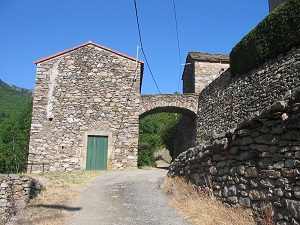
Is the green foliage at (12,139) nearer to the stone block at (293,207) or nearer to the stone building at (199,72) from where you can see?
the stone building at (199,72)

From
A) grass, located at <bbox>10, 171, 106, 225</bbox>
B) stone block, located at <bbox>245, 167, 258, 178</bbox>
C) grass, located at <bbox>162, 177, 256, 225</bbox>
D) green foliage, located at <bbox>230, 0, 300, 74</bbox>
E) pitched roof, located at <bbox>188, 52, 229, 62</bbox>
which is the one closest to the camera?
stone block, located at <bbox>245, 167, 258, 178</bbox>

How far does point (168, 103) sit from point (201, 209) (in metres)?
11.1

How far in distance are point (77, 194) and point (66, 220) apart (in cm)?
259

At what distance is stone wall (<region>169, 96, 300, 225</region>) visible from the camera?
12.1ft

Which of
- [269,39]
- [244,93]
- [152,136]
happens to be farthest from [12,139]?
[269,39]

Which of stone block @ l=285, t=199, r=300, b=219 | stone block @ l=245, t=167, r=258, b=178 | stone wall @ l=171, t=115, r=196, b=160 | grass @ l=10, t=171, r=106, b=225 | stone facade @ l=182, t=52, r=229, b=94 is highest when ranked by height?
stone facade @ l=182, t=52, r=229, b=94

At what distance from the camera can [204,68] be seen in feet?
66.2

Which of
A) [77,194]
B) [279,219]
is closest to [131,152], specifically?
[77,194]

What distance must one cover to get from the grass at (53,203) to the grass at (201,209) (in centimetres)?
225

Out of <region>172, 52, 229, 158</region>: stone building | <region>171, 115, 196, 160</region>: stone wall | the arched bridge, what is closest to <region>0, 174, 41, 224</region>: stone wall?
the arched bridge

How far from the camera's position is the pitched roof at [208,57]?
797 inches

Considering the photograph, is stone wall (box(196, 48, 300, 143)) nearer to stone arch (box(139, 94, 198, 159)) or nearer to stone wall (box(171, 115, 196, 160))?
stone arch (box(139, 94, 198, 159))

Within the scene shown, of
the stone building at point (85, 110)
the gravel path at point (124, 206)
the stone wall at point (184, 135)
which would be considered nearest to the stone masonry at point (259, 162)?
the gravel path at point (124, 206)

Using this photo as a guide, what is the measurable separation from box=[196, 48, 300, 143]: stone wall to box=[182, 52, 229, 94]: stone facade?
12.6ft
